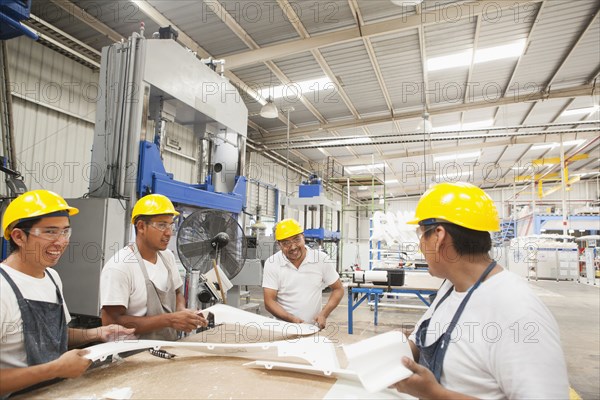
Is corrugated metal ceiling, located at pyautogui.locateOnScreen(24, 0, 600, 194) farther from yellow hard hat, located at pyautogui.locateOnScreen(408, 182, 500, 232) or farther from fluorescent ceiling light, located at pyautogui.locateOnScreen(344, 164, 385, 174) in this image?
yellow hard hat, located at pyautogui.locateOnScreen(408, 182, 500, 232)

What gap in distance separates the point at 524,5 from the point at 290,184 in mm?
9944

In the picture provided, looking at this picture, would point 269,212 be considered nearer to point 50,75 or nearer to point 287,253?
point 50,75

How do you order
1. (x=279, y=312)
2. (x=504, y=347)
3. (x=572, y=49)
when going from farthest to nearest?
(x=572, y=49), (x=279, y=312), (x=504, y=347)

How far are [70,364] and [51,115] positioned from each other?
6006mm

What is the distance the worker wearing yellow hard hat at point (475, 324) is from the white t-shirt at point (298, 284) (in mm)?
1766

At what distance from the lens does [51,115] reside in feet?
19.7

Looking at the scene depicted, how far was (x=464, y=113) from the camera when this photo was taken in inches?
391

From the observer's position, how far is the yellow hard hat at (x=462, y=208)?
1271 millimetres

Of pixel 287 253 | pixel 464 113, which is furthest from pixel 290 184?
pixel 287 253

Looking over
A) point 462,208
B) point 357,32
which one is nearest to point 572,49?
point 357,32

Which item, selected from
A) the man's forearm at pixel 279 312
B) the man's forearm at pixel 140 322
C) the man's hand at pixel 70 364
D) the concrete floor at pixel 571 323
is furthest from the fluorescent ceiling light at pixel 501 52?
the man's hand at pixel 70 364

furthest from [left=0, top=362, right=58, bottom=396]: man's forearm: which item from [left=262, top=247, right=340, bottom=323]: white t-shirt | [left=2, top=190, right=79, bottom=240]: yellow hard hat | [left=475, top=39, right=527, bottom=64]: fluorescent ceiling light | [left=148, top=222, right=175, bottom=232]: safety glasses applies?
[left=475, top=39, right=527, bottom=64]: fluorescent ceiling light

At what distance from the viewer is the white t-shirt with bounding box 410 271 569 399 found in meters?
0.99

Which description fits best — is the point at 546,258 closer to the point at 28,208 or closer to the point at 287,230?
the point at 287,230
